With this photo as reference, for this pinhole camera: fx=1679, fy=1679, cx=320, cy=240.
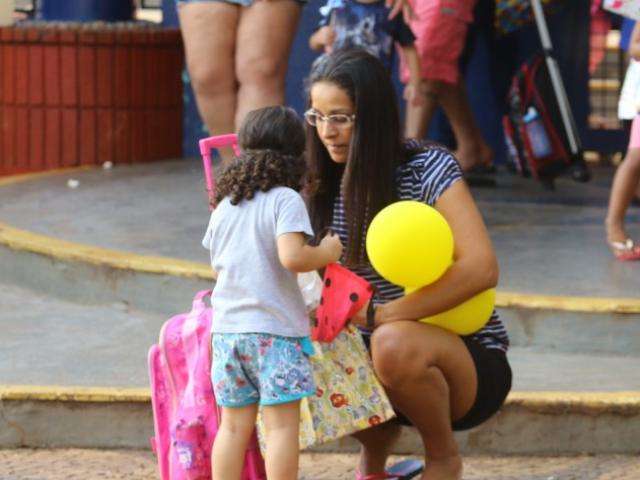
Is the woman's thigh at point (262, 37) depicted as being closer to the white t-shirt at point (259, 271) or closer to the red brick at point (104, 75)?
the white t-shirt at point (259, 271)

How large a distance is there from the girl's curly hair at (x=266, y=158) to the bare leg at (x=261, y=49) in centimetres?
197

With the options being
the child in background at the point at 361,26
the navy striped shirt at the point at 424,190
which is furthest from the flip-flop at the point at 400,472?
the child in background at the point at 361,26

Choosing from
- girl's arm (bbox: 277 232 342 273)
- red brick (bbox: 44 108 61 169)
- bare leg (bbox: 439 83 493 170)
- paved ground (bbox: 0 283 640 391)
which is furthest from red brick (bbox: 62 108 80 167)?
girl's arm (bbox: 277 232 342 273)

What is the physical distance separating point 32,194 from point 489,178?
221 centimetres

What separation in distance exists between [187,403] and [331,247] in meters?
0.56

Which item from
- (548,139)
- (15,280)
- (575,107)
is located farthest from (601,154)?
(15,280)

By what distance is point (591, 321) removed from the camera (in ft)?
18.2

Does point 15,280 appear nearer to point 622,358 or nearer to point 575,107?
point 622,358

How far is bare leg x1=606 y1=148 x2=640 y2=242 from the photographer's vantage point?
21.0 ft

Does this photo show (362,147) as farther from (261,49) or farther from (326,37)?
(326,37)

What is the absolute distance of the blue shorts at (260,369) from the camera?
3.99 m

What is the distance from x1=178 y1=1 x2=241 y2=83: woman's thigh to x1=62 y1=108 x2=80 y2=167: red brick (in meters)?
2.89

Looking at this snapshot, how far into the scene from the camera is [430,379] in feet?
13.6

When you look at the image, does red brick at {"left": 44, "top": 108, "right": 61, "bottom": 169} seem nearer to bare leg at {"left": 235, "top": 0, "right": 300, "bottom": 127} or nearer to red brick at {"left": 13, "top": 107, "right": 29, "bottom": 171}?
red brick at {"left": 13, "top": 107, "right": 29, "bottom": 171}
